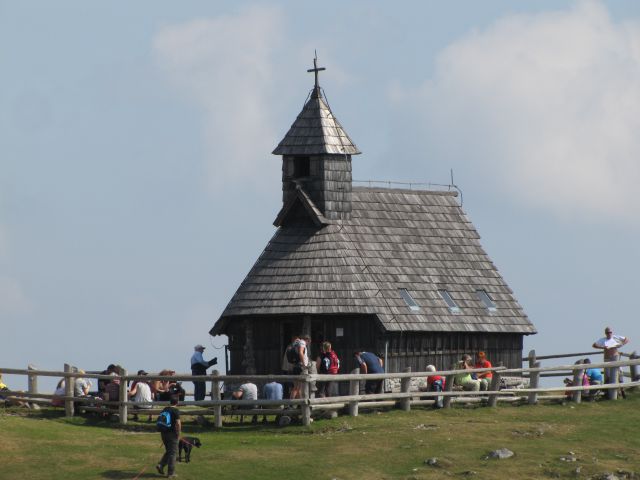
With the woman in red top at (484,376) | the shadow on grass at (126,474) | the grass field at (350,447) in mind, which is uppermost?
the woman in red top at (484,376)

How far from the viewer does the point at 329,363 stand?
134 ft

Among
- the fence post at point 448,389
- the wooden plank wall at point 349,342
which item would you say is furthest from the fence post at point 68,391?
the fence post at point 448,389

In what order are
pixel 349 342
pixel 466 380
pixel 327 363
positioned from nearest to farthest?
pixel 327 363 < pixel 466 380 < pixel 349 342

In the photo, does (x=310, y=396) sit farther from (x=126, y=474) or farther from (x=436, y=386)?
(x=126, y=474)

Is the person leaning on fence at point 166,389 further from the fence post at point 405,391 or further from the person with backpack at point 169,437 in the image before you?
the person with backpack at point 169,437

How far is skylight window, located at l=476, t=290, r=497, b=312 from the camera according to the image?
49062 millimetres

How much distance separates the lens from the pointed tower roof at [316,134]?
1860 inches

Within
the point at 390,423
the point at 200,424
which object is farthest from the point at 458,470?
the point at 200,424

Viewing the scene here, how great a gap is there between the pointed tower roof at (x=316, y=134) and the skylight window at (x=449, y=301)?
201 inches

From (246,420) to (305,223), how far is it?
8743 mm

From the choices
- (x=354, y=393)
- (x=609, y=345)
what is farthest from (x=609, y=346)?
(x=354, y=393)

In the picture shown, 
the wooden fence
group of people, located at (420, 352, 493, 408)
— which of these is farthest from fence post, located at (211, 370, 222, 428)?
group of people, located at (420, 352, 493, 408)

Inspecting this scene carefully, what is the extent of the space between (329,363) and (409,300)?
20.7ft

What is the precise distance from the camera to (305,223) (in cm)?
4703
